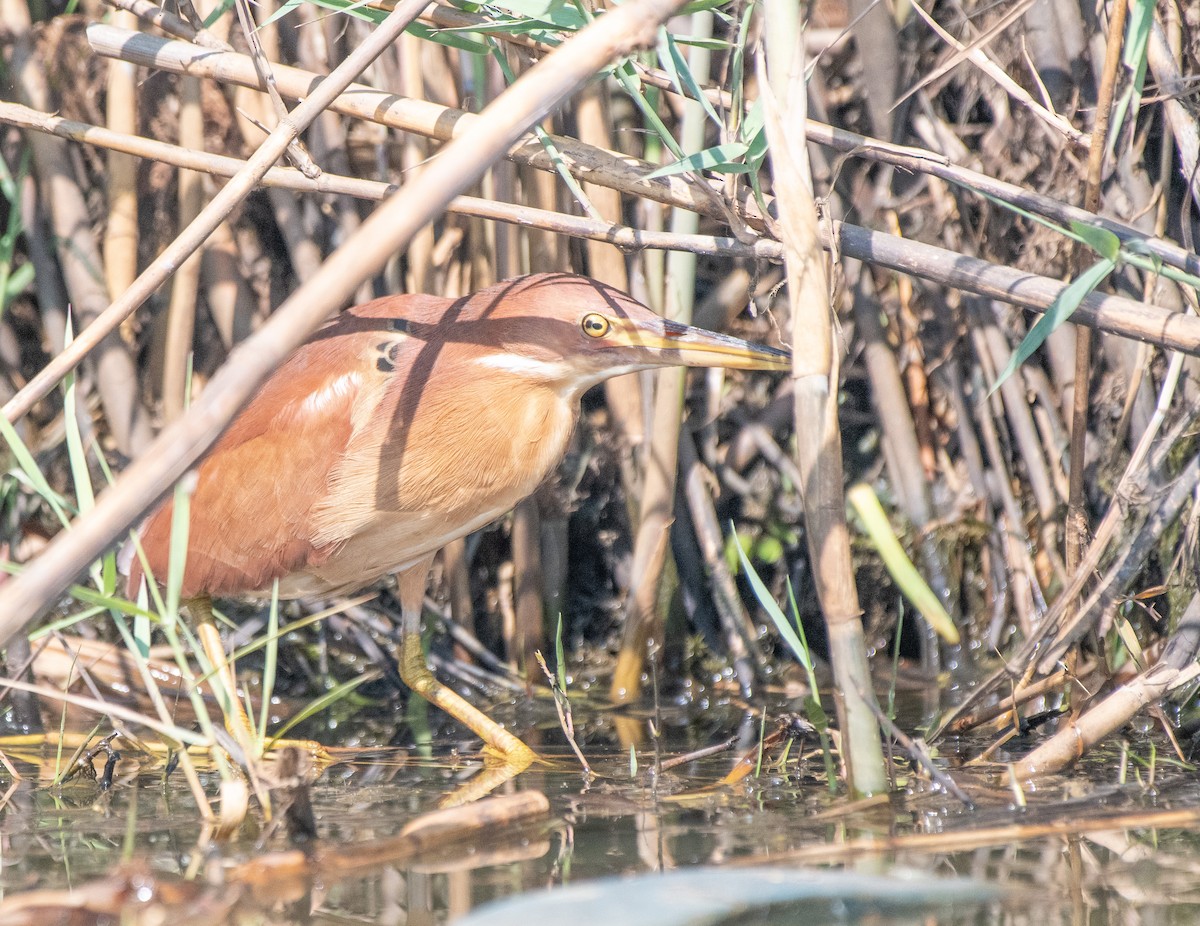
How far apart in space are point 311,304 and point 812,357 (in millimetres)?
777

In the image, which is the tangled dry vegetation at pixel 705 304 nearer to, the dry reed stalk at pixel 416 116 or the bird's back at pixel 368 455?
the dry reed stalk at pixel 416 116

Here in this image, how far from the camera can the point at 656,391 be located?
3.54 meters

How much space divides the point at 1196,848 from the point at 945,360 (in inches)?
78.3

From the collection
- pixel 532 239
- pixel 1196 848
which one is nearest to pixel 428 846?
pixel 1196 848

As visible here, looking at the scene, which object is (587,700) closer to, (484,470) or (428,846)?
(484,470)

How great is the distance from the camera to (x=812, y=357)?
6.26 ft

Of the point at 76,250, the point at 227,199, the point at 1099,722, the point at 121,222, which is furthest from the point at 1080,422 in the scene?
the point at 76,250

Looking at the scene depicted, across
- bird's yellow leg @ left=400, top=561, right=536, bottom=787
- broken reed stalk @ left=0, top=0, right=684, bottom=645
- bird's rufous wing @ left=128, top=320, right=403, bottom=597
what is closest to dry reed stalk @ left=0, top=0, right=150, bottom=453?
bird's rufous wing @ left=128, top=320, right=403, bottom=597

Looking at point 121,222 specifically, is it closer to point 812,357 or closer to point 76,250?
point 76,250

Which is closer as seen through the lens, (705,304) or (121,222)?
(121,222)

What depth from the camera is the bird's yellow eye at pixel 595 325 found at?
2926 millimetres

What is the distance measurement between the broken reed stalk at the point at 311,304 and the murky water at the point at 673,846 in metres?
0.49

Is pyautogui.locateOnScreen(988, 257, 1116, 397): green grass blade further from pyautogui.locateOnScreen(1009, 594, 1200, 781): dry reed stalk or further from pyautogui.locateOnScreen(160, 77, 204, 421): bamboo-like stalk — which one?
pyautogui.locateOnScreen(160, 77, 204, 421): bamboo-like stalk

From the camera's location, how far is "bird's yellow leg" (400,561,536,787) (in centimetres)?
305
